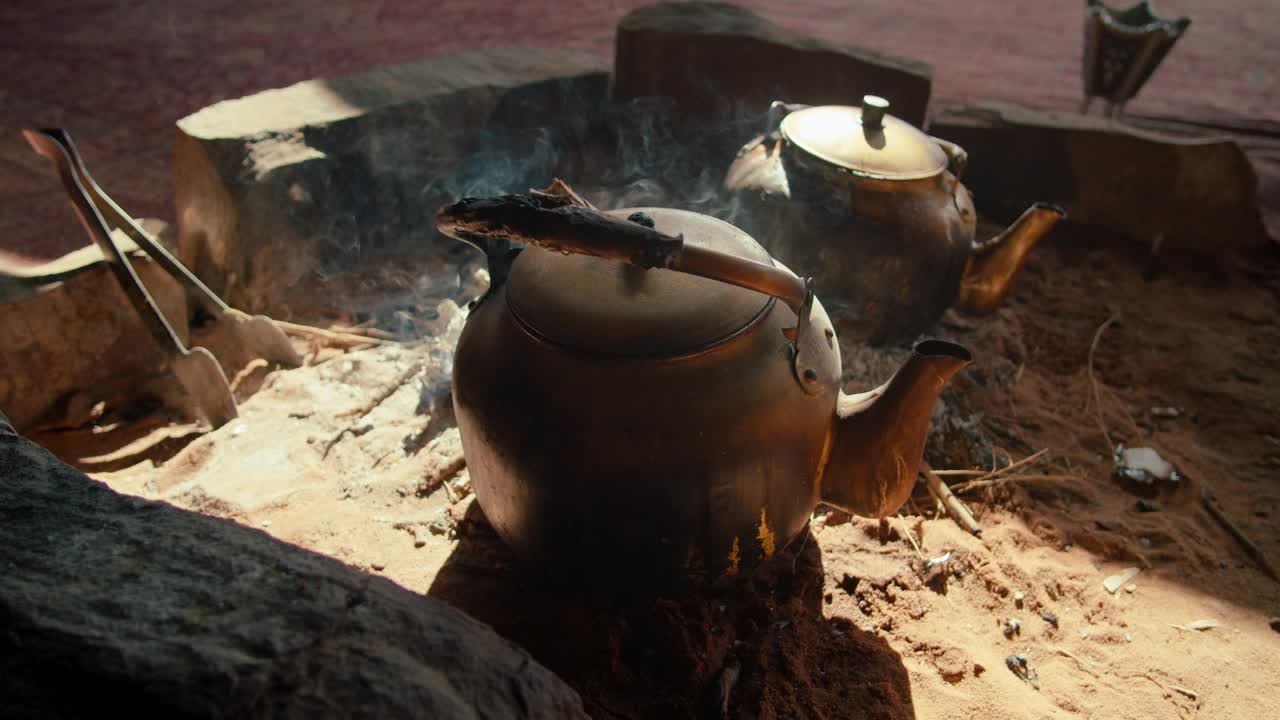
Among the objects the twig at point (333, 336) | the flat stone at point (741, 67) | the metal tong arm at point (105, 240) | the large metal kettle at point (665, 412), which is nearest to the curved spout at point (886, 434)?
the large metal kettle at point (665, 412)

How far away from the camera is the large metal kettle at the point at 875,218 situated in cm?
267

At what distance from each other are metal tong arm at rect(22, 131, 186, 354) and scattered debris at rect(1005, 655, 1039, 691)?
2957 mm

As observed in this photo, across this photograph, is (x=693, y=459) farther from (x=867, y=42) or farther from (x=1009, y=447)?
(x=867, y=42)

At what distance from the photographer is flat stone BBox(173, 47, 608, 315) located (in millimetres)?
3457

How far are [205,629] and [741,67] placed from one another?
162 inches

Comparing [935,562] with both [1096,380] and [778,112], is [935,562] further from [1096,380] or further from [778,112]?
[778,112]

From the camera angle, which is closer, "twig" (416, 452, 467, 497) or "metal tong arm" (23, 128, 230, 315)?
"twig" (416, 452, 467, 497)

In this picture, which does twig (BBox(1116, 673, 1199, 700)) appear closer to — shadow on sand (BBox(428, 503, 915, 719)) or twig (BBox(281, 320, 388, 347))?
shadow on sand (BBox(428, 503, 915, 719))

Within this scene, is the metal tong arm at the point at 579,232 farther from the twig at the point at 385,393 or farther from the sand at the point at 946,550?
the twig at the point at 385,393

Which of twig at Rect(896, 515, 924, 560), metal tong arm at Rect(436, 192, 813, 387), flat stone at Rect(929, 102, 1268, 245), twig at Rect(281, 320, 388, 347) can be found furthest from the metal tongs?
flat stone at Rect(929, 102, 1268, 245)

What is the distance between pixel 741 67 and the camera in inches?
175

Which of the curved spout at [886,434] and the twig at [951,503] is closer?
the curved spout at [886,434]

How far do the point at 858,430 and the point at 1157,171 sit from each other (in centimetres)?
339

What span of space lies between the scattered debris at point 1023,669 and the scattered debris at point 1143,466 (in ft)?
3.58
